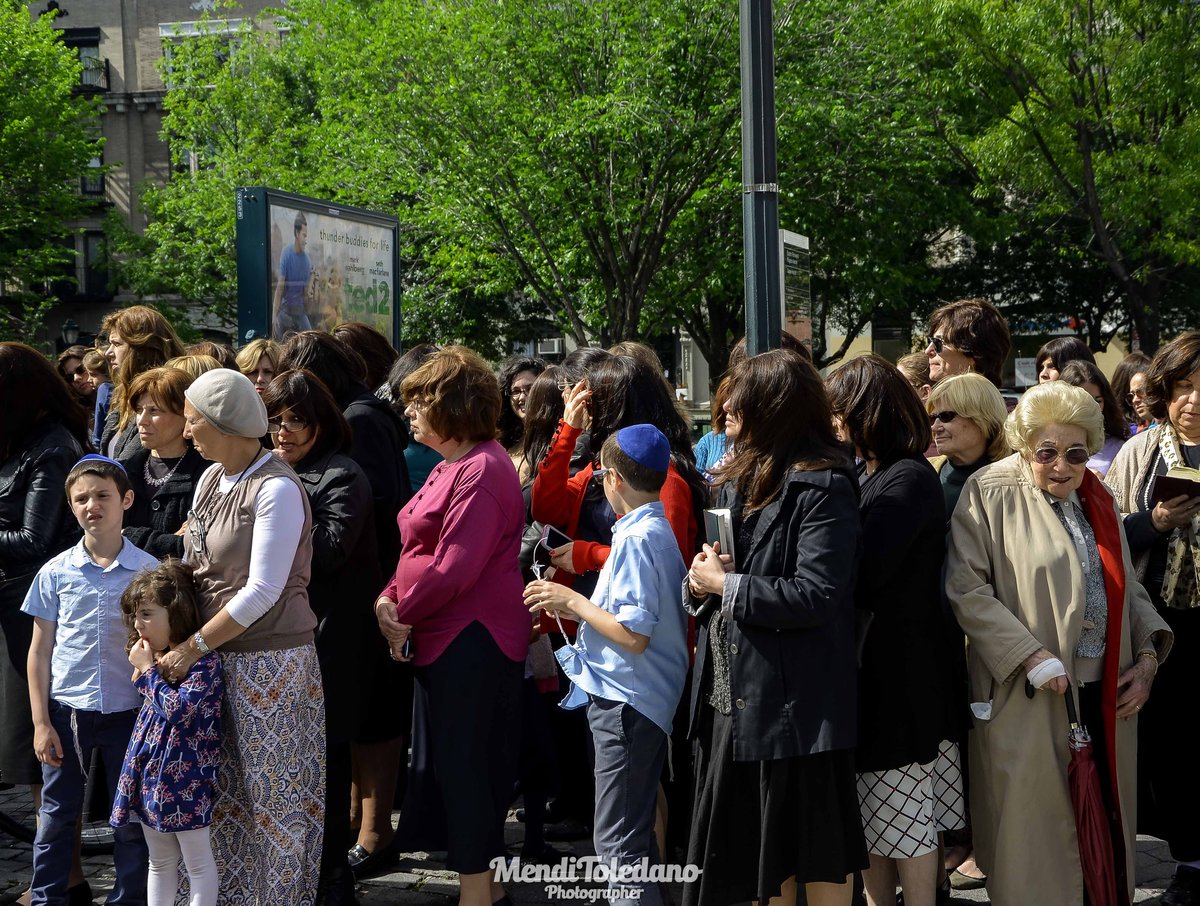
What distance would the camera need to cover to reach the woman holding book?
464 cm

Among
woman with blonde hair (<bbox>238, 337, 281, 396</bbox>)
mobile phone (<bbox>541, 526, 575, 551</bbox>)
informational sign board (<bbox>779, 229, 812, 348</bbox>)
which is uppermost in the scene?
informational sign board (<bbox>779, 229, 812, 348</bbox>)

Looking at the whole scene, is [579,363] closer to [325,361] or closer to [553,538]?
[553,538]

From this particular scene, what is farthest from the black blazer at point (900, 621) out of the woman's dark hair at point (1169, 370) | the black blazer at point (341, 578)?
the black blazer at point (341, 578)

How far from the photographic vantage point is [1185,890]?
467cm

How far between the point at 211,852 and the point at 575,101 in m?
14.6

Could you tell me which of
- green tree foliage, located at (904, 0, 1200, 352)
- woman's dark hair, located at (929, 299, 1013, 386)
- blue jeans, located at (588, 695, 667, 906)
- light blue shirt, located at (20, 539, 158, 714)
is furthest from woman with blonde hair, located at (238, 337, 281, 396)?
green tree foliage, located at (904, 0, 1200, 352)

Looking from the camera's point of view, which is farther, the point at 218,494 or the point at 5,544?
the point at 5,544

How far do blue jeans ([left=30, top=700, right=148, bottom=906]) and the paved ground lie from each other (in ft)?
1.82

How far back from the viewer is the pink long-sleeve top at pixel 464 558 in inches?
170

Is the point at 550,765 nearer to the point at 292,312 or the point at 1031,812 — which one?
the point at 1031,812

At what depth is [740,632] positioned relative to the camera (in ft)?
12.5

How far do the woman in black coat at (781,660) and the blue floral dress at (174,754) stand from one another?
5.23 ft

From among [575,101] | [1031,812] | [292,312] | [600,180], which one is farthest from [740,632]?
[600,180]

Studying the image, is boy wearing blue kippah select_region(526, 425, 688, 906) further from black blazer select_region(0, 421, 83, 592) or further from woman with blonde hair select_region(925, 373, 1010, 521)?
black blazer select_region(0, 421, 83, 592)
